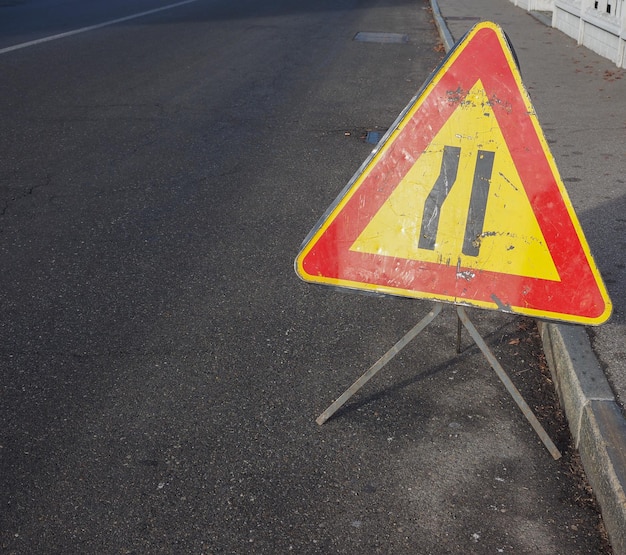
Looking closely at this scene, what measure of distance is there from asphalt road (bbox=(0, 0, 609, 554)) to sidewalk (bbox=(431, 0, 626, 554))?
146 millimetres

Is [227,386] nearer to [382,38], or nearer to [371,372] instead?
[371,372]

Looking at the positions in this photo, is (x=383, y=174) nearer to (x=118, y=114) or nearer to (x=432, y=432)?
(x=432, y=432)

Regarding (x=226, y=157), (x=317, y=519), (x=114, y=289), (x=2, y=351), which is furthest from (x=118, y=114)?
(x=317, y=519)

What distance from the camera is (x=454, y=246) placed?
3.41 m

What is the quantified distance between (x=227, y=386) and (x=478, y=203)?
151cm

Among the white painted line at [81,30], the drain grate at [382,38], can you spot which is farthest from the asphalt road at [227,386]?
the drain grate at [382,38]

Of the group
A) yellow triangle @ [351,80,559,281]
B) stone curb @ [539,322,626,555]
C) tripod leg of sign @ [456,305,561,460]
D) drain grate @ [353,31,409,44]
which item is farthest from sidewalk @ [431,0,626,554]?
drain grate @ [353,31,409,44]

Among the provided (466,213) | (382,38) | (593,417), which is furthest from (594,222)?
(382,38)

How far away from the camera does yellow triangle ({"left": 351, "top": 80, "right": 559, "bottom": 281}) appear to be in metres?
3.28

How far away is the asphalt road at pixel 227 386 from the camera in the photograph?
10.5 ft

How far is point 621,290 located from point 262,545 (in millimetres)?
2560

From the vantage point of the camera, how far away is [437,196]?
3.38 m

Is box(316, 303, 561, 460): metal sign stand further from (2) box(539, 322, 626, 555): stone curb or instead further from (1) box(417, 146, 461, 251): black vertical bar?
(1) box(417, 146, 461, 251): black vertical bar

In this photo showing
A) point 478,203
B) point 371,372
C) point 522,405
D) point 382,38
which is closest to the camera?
point 478,203
